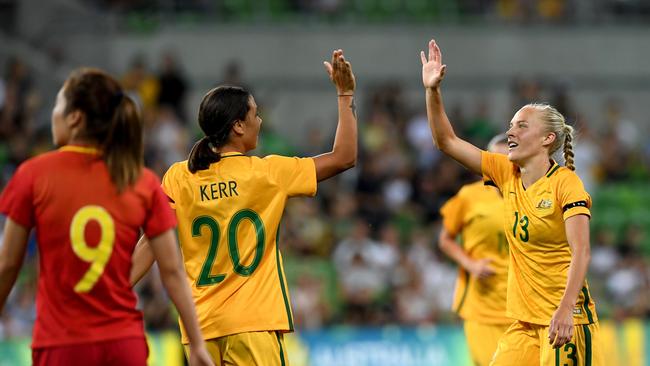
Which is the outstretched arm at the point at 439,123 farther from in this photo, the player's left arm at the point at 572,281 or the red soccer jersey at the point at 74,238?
the red soccer jersey at the point at 74,238

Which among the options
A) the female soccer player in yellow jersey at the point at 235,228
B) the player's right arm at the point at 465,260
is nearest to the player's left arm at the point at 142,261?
the female soccer player in yellow jersey at the point at 235,228

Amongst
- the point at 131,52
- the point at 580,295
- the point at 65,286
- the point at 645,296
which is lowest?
the point at 645,296

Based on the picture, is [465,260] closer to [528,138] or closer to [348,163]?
[528,138]

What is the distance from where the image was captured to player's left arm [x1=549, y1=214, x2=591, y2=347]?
6.20 meters

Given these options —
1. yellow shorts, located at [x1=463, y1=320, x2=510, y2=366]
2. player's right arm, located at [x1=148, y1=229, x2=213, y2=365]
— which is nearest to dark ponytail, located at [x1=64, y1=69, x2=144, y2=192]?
player's right arm, located at [x1=148, y1=229, x2=213, y2=365]

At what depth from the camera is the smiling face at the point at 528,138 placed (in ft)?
22.2

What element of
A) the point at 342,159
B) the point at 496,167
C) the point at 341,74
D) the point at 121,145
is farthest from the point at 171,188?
the point at 496,167

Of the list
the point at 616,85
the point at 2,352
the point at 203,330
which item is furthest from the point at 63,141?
the point at 616,85

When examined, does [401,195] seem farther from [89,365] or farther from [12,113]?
[89,365]

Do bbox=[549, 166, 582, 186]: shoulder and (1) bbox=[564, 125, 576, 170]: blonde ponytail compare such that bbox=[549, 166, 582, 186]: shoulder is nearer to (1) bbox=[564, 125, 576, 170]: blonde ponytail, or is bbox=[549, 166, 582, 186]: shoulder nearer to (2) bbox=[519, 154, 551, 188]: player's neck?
(2) bbox=[519, 154, 551, 188]: player's neck

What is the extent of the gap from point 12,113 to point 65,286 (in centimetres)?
1258

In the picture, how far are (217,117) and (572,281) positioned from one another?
2099 millimetres

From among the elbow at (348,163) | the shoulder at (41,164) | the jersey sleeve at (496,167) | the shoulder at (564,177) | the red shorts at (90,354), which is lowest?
the red shorts at (90,354)

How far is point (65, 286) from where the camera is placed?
15.9ft
